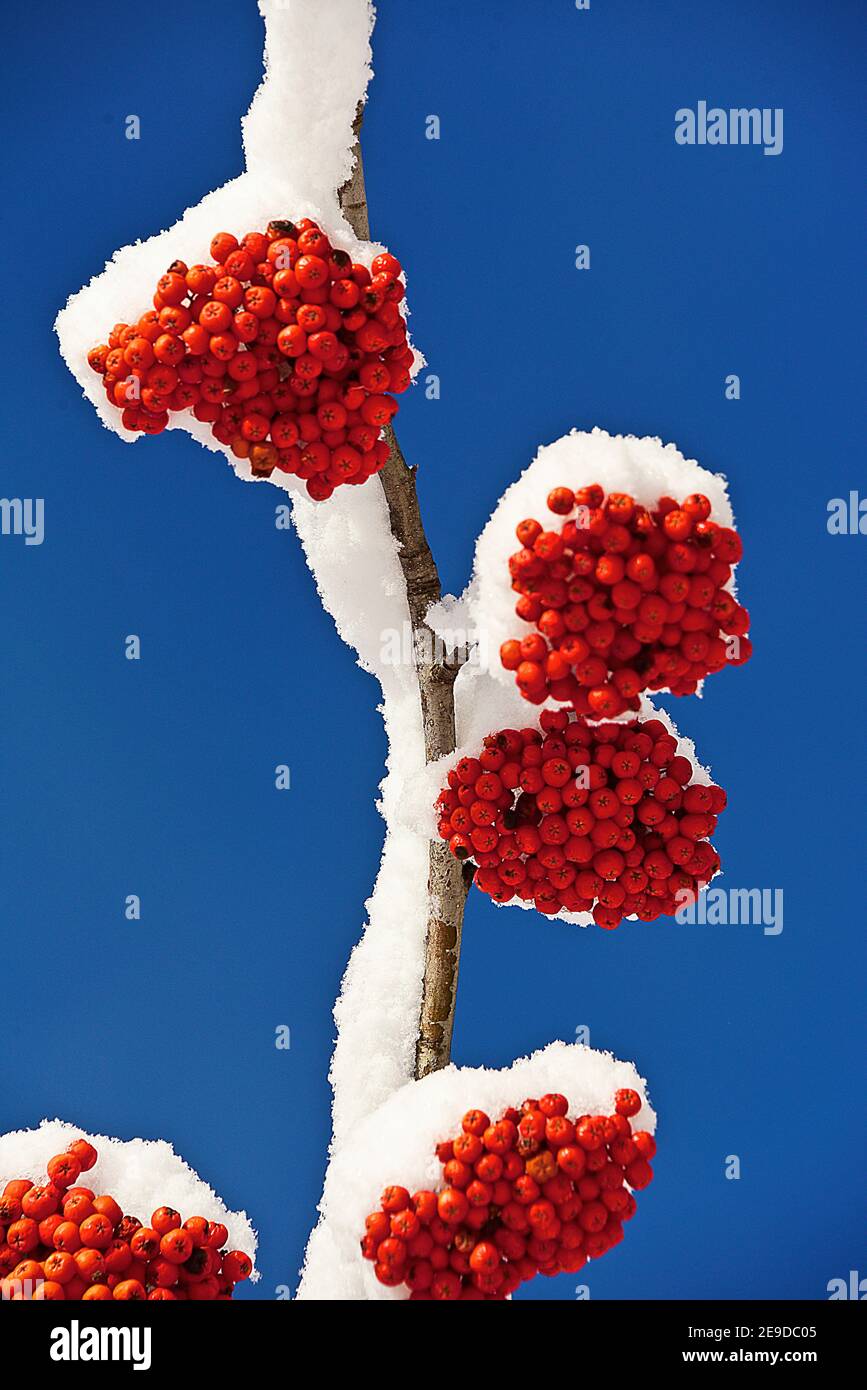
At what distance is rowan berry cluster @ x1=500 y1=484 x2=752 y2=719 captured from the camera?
74 cm

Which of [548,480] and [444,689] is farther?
[444,689]

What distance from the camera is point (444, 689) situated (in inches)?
40.0

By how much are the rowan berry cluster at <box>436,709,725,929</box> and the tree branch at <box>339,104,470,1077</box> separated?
0.07m

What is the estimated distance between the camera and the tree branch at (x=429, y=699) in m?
0.95

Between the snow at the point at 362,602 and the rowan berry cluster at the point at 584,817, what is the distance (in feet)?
0.17

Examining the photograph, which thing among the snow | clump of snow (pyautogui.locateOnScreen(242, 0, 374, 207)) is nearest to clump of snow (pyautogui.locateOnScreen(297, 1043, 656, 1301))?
the snow

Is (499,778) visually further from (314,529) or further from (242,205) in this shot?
(242,205)

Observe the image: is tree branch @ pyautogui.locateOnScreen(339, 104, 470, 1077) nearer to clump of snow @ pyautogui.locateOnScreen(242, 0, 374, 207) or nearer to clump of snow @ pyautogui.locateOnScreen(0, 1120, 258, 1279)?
clump of snow @ pyautogui.locateOnScreen(242, 0, 374, 207)

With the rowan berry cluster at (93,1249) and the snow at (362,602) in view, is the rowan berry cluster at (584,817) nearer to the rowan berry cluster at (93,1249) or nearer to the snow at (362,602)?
the snow at (362,602)

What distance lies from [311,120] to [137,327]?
0.23m

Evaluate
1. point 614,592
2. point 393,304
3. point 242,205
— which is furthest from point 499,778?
point 242,205

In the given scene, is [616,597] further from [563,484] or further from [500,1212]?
[500,1212]

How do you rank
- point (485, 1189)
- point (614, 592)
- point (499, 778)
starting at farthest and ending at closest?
point (499, 778), point (485, 1189), point (614, 592)

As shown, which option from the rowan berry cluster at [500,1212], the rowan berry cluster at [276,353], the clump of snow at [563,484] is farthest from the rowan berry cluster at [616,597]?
the rowan berry cluster at [500,1212]
